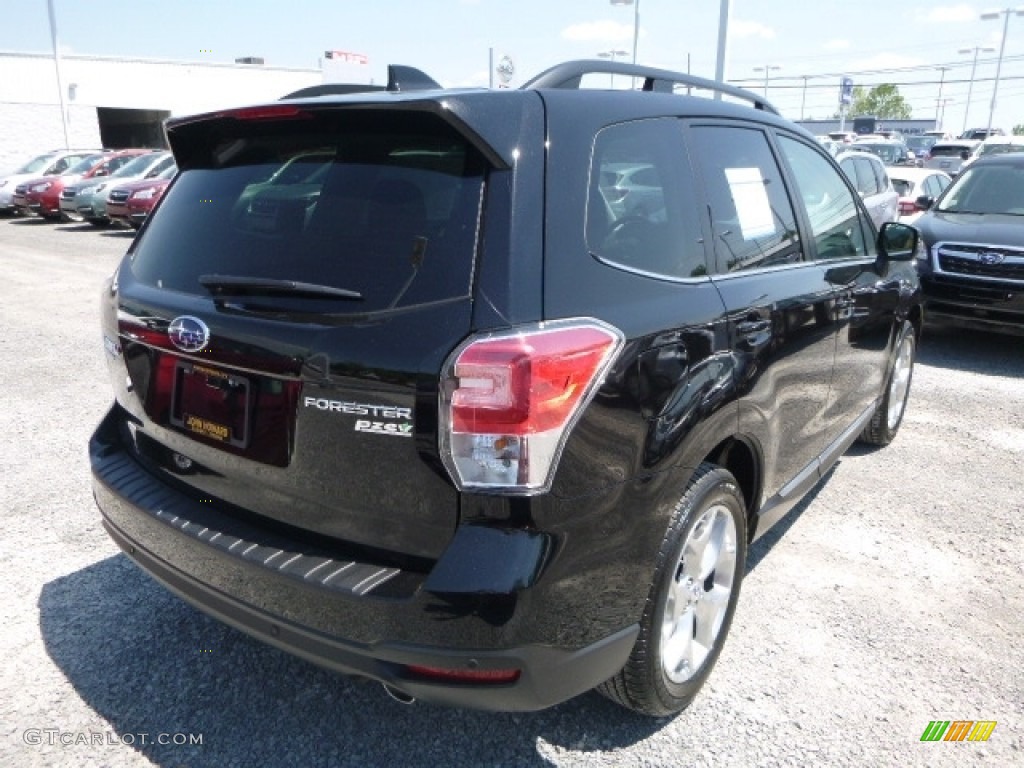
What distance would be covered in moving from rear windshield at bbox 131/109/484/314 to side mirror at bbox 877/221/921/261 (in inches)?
116

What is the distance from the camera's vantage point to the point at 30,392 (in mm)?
5953

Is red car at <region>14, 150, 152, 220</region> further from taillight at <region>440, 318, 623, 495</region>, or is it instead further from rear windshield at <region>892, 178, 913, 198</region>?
taillight at <region>440, 318, 623, 495</region>

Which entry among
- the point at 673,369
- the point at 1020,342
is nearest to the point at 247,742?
the point at 673,369

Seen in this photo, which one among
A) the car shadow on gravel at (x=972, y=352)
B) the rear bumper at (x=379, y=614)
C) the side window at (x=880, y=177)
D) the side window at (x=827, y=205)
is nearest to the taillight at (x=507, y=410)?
the rear bumper at (x=379, y=614)

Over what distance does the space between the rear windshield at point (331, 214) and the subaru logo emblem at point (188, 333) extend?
10 centimetres

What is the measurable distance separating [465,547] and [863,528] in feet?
9.06

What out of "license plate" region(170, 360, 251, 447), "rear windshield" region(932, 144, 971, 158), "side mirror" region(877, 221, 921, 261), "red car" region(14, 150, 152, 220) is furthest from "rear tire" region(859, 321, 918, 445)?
"rear windshield" region(932, 144, 971, 158)

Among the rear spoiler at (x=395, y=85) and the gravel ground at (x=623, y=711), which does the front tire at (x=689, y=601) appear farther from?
the rear spoiler at (x=395, y=85)

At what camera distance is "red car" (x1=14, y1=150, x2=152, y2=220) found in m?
20.2

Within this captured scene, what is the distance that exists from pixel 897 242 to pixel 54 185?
21197 mm

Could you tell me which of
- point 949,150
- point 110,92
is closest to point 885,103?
point 949,150

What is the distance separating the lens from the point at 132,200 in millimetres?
17312

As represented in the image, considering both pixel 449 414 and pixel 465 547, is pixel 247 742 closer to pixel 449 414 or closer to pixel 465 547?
pixel 465 547

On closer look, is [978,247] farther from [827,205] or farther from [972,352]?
[827,205]
